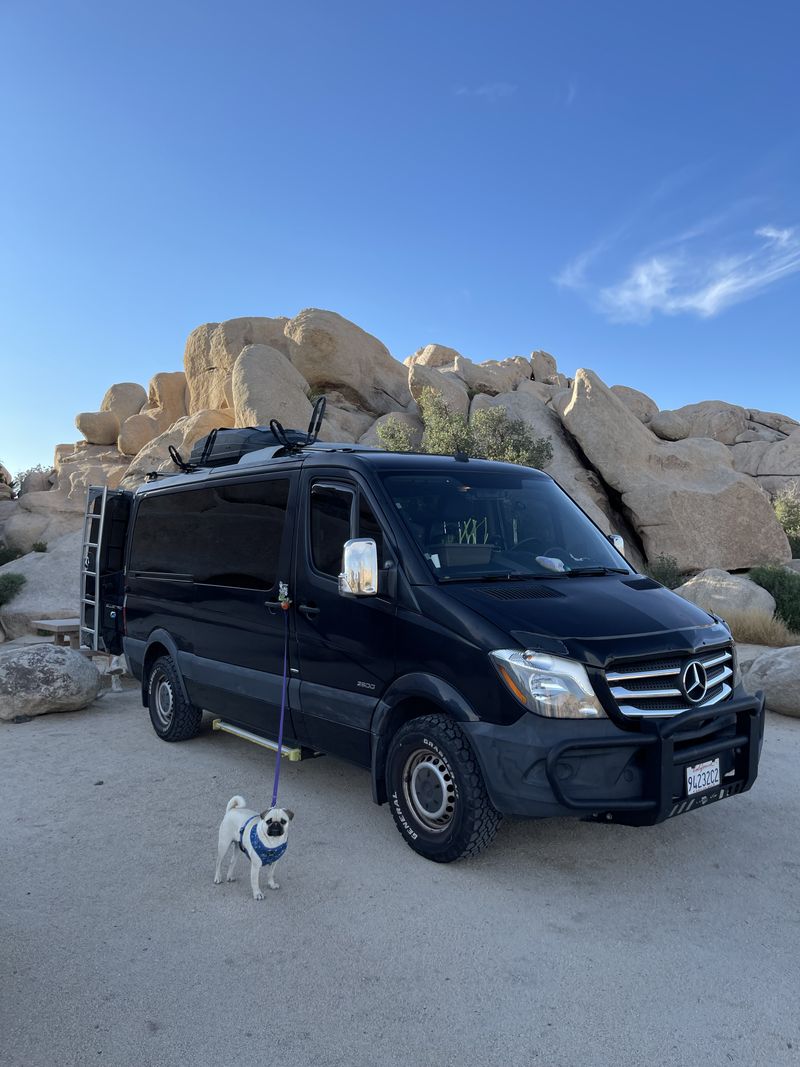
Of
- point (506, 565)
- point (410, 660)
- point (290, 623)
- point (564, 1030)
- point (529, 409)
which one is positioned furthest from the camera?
point (529, 409)

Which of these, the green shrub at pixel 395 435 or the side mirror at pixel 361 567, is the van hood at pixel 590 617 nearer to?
the side mirror at pixel 361 567

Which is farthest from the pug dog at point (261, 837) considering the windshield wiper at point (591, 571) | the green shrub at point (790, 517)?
the green shrub at point (790, 517)

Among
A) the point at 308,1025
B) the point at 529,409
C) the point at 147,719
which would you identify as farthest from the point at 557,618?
the point at 529,409

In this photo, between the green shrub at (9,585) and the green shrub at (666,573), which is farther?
the green shrub at (9,585)

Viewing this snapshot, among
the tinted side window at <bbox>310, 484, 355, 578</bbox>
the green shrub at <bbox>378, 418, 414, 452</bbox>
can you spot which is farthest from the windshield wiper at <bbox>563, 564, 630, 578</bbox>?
the green shrub at <bbox>378, 418, 414, 452</bbox>

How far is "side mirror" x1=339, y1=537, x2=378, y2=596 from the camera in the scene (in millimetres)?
4488

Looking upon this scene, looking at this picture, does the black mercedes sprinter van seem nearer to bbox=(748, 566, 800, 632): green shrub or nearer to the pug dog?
the pug dog

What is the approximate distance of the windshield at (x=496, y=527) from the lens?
15.9 ft

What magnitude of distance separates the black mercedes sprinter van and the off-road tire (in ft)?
1.25

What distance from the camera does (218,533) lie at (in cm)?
652

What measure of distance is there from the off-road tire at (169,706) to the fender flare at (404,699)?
9.02 ft

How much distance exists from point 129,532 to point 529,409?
771 inches

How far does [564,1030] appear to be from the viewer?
3.00 m

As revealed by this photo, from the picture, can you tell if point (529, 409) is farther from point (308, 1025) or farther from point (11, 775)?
point (308, 1025)
